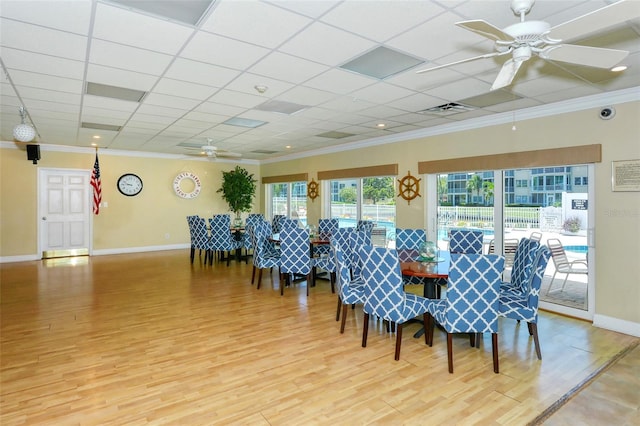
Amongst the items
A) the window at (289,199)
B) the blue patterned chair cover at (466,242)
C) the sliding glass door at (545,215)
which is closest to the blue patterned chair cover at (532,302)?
the blue patterned chair cover at (466,242)

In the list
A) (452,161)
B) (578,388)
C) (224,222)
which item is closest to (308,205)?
(224,222)

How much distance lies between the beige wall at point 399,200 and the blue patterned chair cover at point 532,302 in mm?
1496

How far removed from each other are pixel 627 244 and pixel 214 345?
15.1ft

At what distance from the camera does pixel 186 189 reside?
32.7 ft

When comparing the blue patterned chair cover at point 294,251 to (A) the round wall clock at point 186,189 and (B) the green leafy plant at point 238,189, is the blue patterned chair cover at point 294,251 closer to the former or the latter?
(B) the green leafy plant at point 238,189

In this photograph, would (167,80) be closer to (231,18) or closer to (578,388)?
(231,18)

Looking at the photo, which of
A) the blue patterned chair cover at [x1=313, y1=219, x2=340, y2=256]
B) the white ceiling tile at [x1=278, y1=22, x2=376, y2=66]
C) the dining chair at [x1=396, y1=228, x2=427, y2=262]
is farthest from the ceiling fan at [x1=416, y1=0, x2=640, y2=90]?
the blue patterned chair cover at [x1=313, y1=219, x2=340, y2=256]

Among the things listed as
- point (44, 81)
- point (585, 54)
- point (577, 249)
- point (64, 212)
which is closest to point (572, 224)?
point (577, 249)

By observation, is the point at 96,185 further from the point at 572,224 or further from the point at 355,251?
the point at 572,224

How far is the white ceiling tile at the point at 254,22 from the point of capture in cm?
232

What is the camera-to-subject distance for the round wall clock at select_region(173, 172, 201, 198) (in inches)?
384

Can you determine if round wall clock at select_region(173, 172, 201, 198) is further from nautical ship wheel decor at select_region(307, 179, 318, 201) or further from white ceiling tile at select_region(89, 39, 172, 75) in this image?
white ceiling tile at select_region(89, 39, 172, 75)

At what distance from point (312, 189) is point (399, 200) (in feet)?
9.21

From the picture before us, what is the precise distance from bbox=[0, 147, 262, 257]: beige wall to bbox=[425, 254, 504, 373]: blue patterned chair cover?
8.51 m
